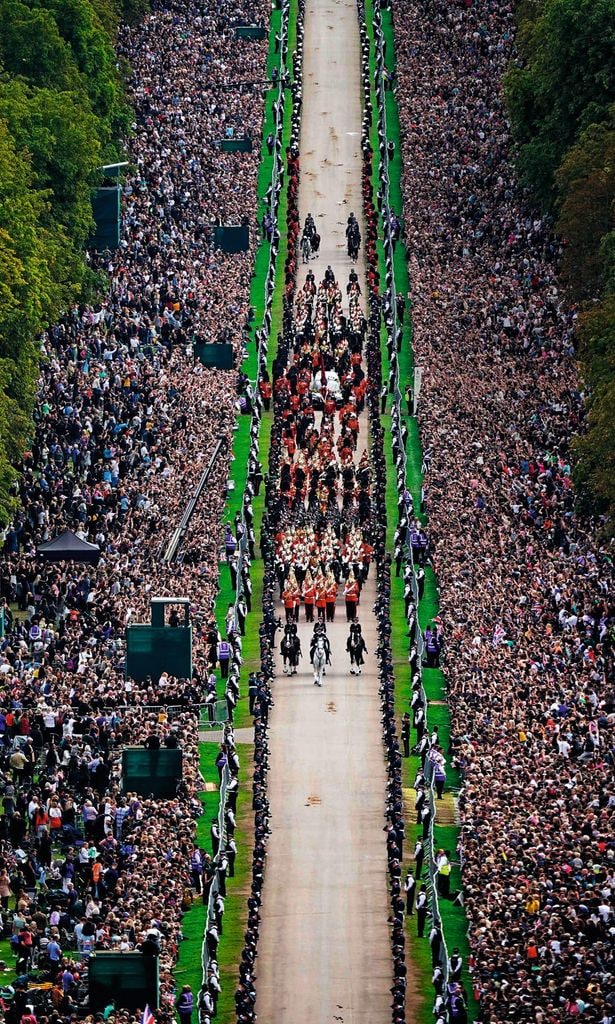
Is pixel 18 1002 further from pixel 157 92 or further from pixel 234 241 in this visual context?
pixel 157 92

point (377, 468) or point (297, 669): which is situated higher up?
point (377, 468)

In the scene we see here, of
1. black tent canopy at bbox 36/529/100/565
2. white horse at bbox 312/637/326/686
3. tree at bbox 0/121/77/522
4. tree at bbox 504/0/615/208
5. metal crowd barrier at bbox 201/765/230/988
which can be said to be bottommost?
metal crowd barrier at bbox 201/765/230/988

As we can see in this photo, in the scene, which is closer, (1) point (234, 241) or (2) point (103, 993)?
(2) point (103, 993)

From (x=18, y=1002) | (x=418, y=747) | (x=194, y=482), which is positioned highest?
(x=194, y=482)

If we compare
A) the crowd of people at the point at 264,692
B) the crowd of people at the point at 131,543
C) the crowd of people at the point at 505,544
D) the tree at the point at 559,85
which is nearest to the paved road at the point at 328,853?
the crowd of people at the point at 264,692

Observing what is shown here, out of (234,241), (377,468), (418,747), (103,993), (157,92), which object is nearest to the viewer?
(103,993)

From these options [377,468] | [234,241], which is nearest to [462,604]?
[377,468]

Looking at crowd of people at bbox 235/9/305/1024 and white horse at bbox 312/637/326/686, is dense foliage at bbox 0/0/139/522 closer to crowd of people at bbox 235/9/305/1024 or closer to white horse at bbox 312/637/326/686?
crowd of people at bbox 235/9/305/1024

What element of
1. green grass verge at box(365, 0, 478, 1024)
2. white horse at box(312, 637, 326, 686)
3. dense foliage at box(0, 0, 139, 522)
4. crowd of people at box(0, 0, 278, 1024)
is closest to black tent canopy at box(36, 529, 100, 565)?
crowd of people at box(0, 0, 278, 1024)
